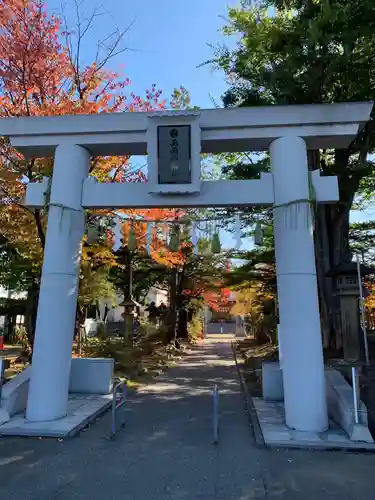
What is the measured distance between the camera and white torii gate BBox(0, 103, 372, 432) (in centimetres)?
680

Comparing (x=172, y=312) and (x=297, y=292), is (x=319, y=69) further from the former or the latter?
(x=172, y=312)

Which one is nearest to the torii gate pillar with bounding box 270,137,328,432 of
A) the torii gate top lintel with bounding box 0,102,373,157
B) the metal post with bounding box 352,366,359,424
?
the torii gate top lintel with bounding box 0,102,373,157

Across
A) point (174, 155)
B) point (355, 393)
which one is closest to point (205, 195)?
point (174, 155)

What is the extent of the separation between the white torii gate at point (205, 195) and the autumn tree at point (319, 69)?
12.7ft

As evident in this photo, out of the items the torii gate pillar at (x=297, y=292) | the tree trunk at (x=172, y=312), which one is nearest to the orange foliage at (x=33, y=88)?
the torii gate pillar at (x=297, y=292)

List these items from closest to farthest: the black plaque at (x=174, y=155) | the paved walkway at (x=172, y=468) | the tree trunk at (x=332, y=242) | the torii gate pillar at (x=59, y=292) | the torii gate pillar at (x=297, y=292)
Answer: the paved walkway at (x=172, y=468) < the torii gate pillar at (x=297, y=292) < the torii gate pillar at (x=59, y=292) < the black plaque at (x=174, y=155) < the tree trunk at (x=332, y=242)

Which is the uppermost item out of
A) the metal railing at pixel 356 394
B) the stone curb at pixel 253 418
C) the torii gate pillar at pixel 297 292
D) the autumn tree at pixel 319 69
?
the autumn tree at pixel 319 69

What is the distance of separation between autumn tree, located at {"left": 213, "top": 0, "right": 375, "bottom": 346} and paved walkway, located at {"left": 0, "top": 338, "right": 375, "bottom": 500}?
7969mm

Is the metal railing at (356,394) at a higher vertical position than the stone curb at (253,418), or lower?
higher

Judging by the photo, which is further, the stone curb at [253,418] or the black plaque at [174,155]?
the black plaque at [174,155]

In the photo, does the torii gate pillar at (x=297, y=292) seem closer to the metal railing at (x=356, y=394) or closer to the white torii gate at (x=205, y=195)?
the white torii gate at (x=205, y=195)

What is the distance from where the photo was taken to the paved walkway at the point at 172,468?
444 centimetres

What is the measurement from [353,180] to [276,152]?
20.8 ft

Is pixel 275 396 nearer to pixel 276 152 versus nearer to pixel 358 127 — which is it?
pixel 276 152
